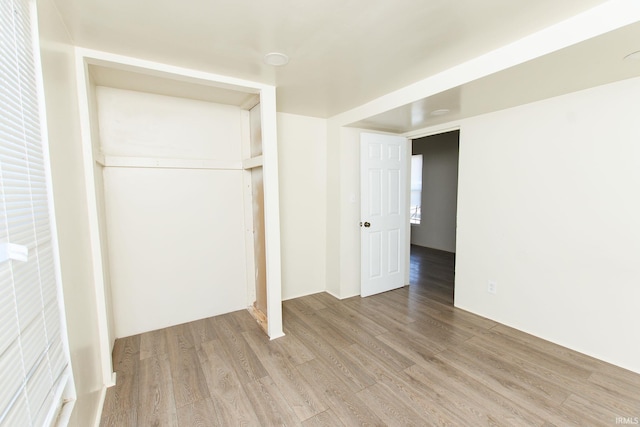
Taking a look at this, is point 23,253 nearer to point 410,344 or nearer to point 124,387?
point 124,387

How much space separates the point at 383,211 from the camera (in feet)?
11.8

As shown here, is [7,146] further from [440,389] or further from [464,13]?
[440,389]

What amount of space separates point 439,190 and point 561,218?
3627 mm

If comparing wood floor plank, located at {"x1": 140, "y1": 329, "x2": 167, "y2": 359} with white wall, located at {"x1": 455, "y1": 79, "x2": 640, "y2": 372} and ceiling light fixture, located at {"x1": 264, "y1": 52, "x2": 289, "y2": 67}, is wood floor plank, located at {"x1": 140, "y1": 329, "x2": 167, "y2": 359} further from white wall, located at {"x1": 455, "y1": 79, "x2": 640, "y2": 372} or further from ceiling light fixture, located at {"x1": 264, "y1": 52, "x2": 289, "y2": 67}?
white wall, located at {"x1": 455, "y1": 79, "x2": 640, "y2": 372}

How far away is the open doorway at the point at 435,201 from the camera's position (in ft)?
18.1

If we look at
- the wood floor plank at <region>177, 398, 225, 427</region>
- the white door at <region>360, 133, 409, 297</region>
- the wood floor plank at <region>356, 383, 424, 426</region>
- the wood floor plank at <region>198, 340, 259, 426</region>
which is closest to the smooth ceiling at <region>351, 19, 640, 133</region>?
the white door at <region>360, 133, 409, 297</region>

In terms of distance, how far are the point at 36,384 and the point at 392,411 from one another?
68.8 inches

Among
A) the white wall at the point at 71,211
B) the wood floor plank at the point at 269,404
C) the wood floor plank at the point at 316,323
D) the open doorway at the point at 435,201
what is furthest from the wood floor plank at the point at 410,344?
the open doorway at the point at 435,201

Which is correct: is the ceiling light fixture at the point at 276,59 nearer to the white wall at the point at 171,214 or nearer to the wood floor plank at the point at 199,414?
the white wall at the point at 171,214

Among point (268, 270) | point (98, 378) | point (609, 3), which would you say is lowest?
point (98, 378)

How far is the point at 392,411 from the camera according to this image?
172 centimetres

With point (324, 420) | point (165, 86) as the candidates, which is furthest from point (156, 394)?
point (165, 86)

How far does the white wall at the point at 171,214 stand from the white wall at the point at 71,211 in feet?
2.52

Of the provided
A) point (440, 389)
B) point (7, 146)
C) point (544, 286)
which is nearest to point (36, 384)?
A: point (7, 146)
